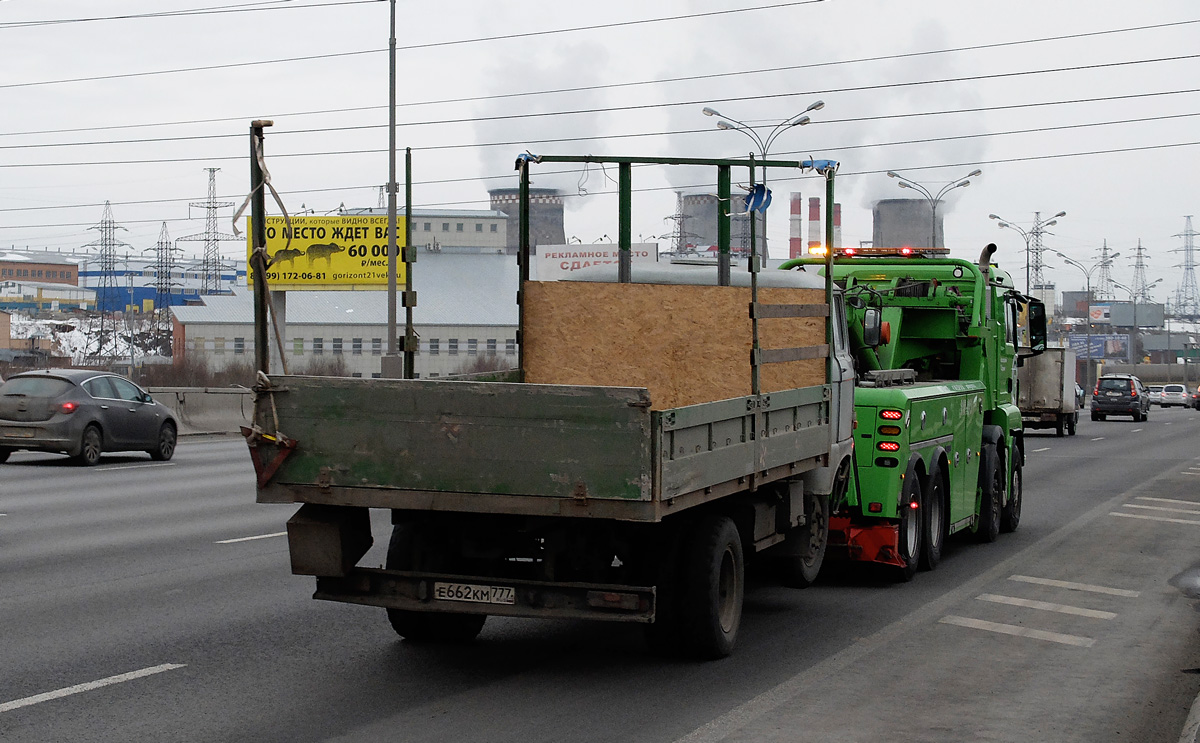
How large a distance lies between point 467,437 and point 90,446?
55.0 ft

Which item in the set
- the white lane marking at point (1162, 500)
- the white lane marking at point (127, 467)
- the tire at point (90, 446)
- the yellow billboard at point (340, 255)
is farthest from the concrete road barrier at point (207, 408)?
the yellow billboard at point (340, 255)

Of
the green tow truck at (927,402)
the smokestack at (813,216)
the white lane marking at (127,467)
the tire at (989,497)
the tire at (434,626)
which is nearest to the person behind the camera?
the tire at (434,626)

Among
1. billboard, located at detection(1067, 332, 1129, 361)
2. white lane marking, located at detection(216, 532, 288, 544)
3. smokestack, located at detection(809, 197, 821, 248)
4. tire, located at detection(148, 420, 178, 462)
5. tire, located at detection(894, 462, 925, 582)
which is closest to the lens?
tire, located at detection(894, 462, 925, 582)

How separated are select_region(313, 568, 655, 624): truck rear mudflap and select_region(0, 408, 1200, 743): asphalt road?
413 mm

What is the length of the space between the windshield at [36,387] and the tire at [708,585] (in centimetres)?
1635

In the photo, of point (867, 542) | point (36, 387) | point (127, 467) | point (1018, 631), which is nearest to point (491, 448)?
point (1018, 631)

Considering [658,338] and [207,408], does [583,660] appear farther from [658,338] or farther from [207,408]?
[207,408]

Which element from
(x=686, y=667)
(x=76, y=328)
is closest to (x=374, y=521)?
(x=686, y=667)

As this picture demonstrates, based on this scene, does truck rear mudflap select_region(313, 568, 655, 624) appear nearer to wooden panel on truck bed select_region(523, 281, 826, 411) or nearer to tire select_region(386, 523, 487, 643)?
tire select_region(386, 523, 487, 643)

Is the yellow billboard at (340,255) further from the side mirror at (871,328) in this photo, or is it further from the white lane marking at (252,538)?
the side mirror at (871,328)

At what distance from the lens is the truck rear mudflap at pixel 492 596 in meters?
7.02

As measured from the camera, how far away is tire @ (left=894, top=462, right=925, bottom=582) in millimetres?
10805

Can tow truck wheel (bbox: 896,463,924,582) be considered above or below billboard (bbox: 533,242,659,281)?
below

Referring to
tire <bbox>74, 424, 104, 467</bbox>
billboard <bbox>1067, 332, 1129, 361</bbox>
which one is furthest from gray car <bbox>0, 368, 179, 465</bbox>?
billboard <bbox>1067, 332, 1129, 361</bbox>
